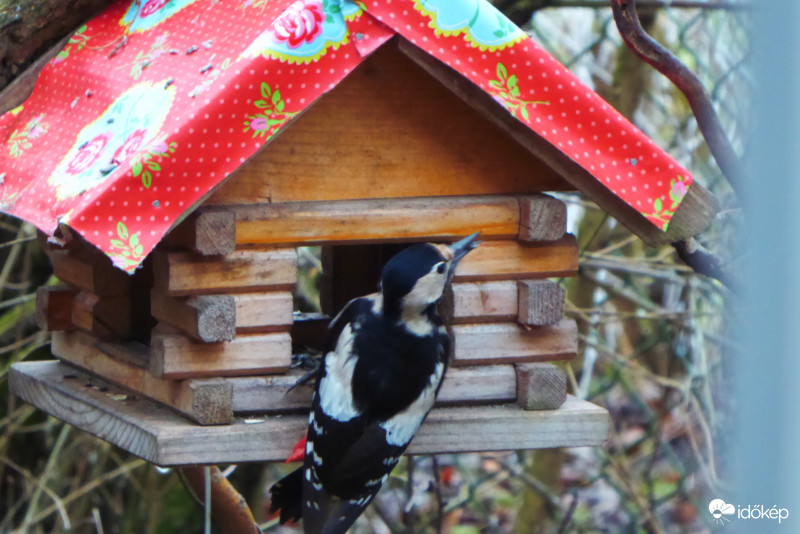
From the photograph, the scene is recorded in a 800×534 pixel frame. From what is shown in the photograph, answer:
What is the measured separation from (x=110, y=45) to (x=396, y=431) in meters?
0.88

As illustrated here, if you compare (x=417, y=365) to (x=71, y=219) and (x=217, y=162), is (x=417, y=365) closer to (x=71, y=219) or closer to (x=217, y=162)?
(x=217, y=162)

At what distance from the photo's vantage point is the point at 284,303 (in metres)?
1.75

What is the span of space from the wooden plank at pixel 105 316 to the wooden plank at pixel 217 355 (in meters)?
0.36

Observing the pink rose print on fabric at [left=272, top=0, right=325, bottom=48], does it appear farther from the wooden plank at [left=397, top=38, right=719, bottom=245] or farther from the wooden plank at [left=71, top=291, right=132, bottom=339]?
the wooden plank at [left=71, top=291, right=132, bottom=339]

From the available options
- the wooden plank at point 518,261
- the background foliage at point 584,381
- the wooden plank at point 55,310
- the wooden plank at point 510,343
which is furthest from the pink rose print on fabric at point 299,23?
the background foliage at point 584,381

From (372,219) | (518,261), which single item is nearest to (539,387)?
(518,261)

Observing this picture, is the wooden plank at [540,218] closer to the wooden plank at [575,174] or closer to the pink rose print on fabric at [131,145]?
the wooden plank at [575,174]

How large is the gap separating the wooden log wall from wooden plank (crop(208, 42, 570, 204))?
1.1 inches

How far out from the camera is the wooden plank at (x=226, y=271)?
1.68 meters

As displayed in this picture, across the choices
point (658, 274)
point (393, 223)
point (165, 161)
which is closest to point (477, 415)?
point (393, 223)

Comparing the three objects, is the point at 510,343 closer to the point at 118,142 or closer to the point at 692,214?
the point at 692,214

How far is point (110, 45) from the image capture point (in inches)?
77.9

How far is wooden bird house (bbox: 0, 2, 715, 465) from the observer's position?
1.61m

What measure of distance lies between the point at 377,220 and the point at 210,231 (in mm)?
274
